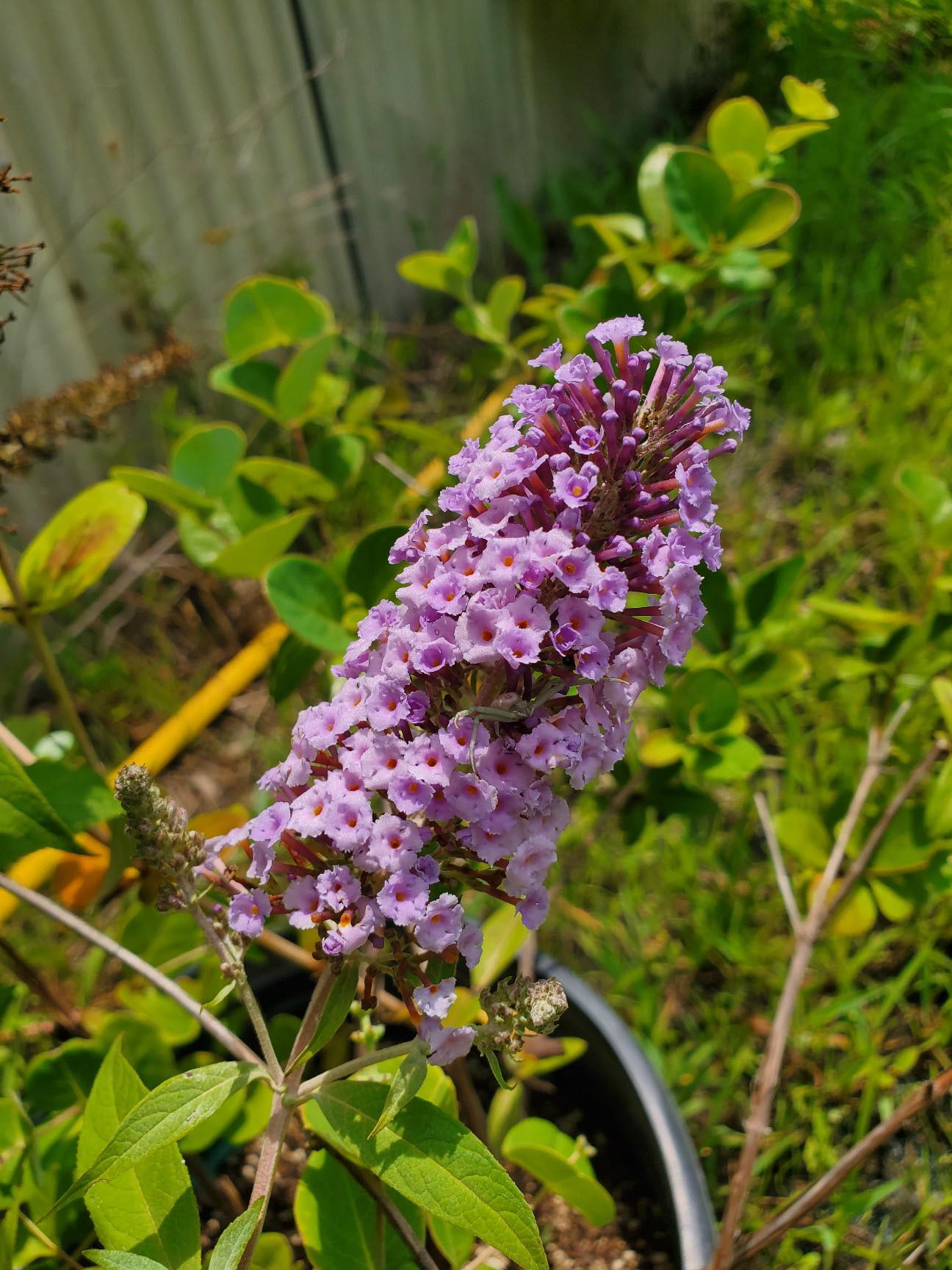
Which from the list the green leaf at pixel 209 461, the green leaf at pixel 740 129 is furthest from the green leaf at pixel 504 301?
the green leaf at pixel 209 461

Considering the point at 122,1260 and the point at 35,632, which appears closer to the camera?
the point at 122,1260

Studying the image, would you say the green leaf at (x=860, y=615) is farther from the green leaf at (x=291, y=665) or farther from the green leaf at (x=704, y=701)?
the green leaf at (x=291, y=665)

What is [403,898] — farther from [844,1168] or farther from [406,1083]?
[844,1168]

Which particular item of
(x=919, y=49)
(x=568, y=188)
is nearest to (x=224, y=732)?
(x=919, y=49)

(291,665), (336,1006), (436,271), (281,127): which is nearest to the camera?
(336,1006)

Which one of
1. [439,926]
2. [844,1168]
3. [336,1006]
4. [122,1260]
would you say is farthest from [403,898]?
[844,1168]

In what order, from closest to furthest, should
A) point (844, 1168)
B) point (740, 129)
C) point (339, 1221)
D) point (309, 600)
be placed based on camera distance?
point (339, 1221)
point (844, 1168)
point (309, 600)
point (740, 129)

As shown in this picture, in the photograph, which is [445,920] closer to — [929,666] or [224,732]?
[929,666]
